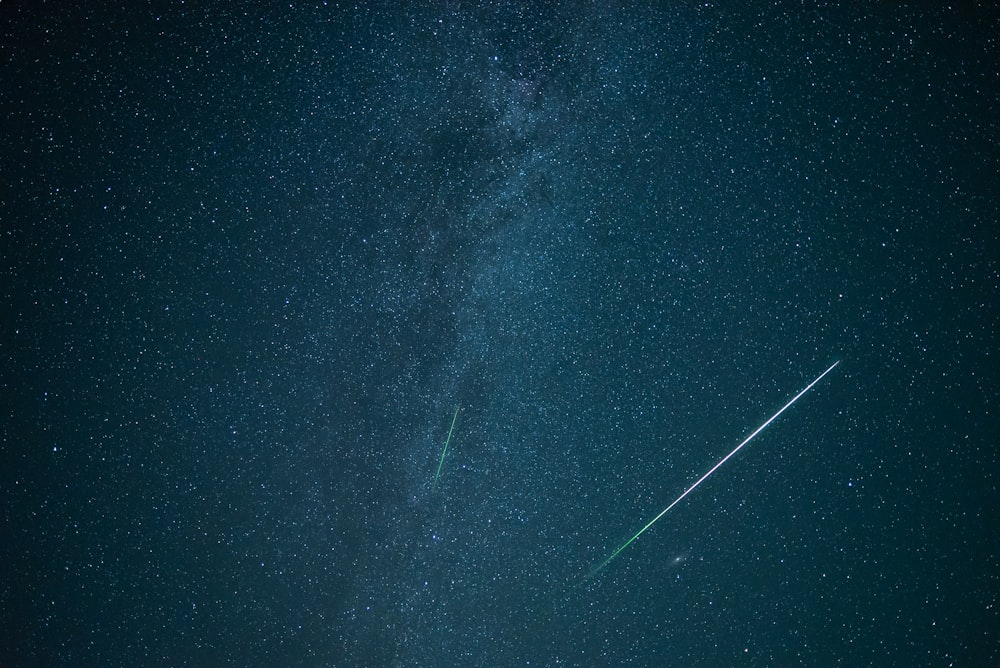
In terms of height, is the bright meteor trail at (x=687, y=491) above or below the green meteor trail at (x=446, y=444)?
below

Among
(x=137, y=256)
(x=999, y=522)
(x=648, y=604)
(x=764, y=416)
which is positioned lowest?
(x=999, y=522)

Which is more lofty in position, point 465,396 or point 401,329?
point 401,329

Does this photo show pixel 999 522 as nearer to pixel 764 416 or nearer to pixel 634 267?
pixel 764 416

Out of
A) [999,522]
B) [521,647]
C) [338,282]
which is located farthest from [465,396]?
[999,522]

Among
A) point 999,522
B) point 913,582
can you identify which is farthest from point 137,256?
point 999,522

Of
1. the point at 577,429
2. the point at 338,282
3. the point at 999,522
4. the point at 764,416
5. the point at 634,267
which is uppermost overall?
the point at 338,282

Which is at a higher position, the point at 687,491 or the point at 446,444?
the point at 446,444

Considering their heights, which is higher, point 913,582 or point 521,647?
point 521,647

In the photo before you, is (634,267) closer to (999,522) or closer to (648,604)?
(648,604)

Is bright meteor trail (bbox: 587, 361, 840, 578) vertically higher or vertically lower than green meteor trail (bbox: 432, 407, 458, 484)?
lower
